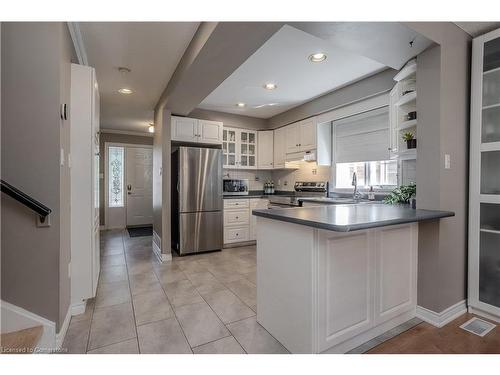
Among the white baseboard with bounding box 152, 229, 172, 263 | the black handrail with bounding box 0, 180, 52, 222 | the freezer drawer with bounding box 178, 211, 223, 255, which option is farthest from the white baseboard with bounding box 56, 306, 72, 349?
the freezer drawer with bounding box 178, 211, 223, 255

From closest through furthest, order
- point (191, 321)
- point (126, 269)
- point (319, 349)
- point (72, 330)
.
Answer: point (319, 349) < point (72, 330) < point (191, 321) < point (126, 269)

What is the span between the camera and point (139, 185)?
6457 mm

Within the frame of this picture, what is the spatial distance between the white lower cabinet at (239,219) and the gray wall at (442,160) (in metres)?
2.83

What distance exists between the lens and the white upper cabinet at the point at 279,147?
15.5ft

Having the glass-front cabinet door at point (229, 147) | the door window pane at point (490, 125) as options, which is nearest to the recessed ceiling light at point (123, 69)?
the glass-front cabinet door at point (229, 147)

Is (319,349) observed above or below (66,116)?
→ below

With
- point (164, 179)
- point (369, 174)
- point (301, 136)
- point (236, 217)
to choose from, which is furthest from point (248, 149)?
point (369, 174)

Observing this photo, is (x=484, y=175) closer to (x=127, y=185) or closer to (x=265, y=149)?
(x=265, y=149)

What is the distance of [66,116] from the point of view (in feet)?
6.22

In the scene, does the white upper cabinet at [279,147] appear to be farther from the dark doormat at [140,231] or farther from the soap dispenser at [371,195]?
the dark doormat at [140,231]

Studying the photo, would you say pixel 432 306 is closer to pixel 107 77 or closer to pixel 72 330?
pixel 72 330

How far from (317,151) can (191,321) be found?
9.85ft

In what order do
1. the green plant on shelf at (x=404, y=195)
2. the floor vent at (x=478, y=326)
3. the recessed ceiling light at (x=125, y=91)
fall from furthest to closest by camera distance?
1. the recessed ceiling light at (x=125, y=91)
2. the green plant on shelf at (x=404, y=195)
3. the floor vent at (x=478, y=326)
